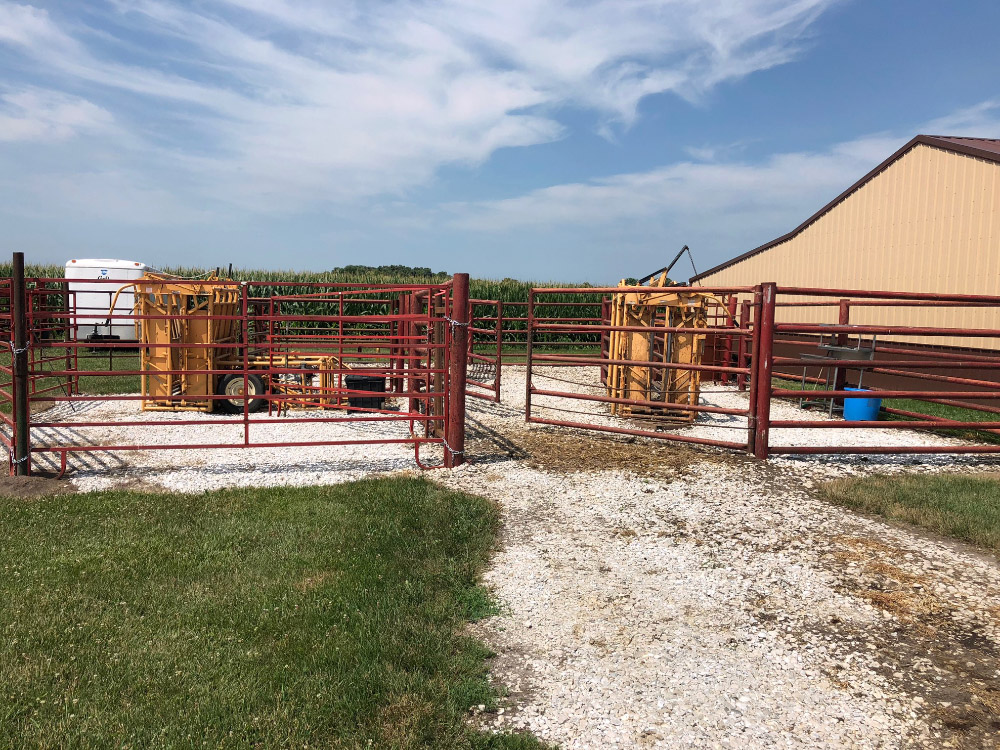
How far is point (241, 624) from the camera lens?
3.50 metres

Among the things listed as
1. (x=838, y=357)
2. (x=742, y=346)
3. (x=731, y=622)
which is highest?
(x=742, y=346)

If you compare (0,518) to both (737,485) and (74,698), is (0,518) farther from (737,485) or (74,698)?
(737,485)

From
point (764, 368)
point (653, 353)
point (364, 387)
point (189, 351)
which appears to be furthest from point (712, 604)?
point (189, 351)

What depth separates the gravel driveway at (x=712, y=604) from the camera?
289 cm

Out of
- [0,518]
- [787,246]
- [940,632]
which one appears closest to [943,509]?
[940,632]

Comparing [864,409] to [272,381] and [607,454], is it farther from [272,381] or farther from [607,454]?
[272,381]

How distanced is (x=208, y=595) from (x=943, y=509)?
5.75 metres

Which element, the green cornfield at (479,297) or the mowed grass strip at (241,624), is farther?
the green cornfield at (479,297)

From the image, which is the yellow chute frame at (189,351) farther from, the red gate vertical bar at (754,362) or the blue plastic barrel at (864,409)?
the blue plastic barrel at (864,409)

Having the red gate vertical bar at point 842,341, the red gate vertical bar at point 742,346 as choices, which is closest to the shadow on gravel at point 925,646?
the red gate vertical bar at point 742,346

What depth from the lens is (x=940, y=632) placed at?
3.61 metres

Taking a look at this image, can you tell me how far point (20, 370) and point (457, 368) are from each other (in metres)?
4.28

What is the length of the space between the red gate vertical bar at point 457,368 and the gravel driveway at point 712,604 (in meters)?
0.45

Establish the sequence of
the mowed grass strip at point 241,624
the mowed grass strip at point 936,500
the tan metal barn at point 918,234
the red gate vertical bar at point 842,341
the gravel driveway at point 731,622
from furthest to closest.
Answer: the tan metal barn at point 918,234
the red gate vertical bar at point 842,341
the mowed grass strip at point 936,500
the gravel driveway at point 731,622
the mowed grass strip at point 241,624
